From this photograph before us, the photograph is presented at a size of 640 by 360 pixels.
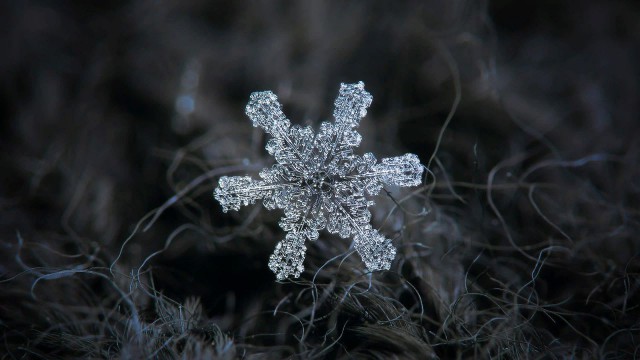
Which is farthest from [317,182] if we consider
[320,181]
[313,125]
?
[313,125]

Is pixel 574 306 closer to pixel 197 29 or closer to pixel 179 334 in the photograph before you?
pixel 179 334

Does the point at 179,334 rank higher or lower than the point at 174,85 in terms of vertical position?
lower

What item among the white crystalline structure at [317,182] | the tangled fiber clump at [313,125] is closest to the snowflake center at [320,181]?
the white crystalline structure at [317,182]

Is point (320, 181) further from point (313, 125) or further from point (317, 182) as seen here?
point (313, 125)

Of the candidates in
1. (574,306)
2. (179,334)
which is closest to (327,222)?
(179,334)

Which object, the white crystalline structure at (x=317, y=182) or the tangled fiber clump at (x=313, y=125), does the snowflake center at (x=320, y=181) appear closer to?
the white crystalline structure at (x=317, y=182)

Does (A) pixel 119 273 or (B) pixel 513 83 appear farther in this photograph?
(B) pixel 513 83
